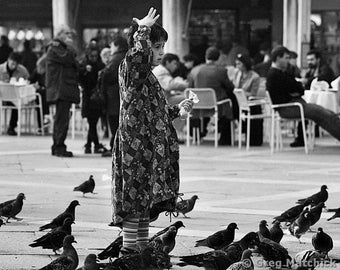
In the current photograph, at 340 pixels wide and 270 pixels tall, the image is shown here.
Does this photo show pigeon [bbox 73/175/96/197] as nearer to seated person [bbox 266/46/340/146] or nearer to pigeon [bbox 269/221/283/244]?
pigeon [bbox 269/221/283/244]

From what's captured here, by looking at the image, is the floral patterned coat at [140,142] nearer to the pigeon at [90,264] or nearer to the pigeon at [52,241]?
the pigeon at [52,241]

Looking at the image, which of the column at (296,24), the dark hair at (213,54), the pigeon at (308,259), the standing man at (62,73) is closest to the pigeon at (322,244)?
the pigeon at (308,259)

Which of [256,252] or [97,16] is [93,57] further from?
[97,16]

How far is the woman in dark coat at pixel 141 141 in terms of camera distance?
7332 millimetres

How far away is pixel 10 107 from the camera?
20.3 meters

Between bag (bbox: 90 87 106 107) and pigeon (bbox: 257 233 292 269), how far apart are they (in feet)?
28.5

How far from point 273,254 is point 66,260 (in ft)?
4.75

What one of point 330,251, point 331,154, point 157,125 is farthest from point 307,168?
point 157,125

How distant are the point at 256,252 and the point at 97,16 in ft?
78.1

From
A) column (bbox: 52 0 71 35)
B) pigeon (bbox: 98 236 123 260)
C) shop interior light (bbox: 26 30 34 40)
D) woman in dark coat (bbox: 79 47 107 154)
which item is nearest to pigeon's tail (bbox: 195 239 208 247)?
pigeon (bbox: 98 236 123 260)

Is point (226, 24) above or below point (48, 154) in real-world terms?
above

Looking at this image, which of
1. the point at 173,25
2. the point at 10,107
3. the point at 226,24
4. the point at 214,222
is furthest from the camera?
the point at 226,24

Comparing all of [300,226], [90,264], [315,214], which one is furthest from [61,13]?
[90,264]

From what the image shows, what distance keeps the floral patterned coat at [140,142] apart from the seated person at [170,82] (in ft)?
34.7
